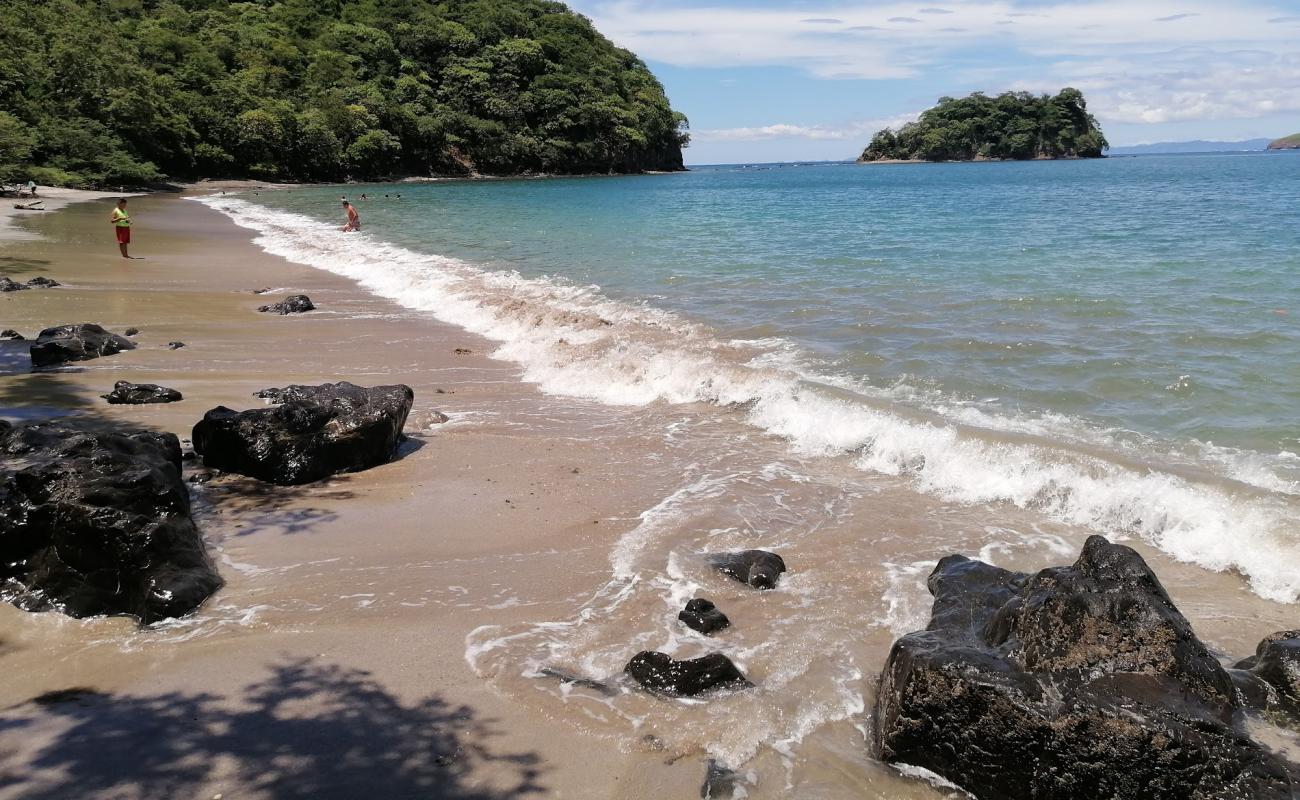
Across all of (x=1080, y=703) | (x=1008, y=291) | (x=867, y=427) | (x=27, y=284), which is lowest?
→ (x=867, y=427)

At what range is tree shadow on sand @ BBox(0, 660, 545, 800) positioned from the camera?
3559 mm

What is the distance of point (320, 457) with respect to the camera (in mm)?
7316

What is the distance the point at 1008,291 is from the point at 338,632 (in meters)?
14.8

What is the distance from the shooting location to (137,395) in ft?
29.0

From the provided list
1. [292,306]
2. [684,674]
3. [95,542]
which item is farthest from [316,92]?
[684,674]

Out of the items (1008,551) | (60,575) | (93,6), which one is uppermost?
(93,6)

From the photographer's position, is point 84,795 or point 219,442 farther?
point 219,442

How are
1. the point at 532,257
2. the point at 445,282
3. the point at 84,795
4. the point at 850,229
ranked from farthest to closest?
1. the point at 850,229
2. the point at 532,257
3. the point at 445,282
4. the point at 84,795

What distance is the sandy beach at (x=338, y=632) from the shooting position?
370cm

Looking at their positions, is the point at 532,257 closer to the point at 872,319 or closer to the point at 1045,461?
the point at 872,319

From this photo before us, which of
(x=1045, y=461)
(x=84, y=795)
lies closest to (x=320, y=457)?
(x=84, y=795)

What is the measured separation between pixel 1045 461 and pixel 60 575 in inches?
295

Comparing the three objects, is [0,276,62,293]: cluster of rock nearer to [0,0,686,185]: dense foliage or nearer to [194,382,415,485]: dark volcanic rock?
[194,382,415,485]: dark volcanic rock

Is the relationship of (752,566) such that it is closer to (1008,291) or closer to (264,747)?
(264,747)
